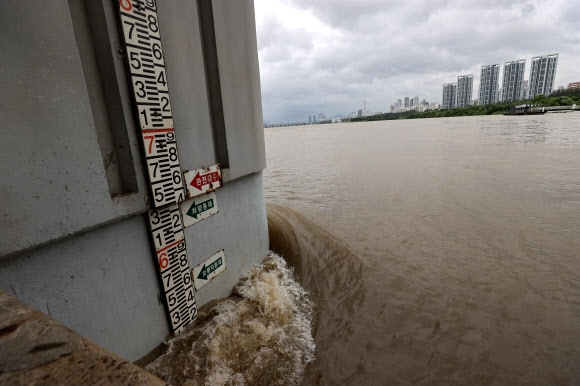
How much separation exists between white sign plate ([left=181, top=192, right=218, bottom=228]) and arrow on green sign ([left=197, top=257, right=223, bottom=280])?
582 mm

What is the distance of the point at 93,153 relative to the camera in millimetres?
2012

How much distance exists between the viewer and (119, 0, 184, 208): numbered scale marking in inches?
87.1

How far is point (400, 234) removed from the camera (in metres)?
5.94

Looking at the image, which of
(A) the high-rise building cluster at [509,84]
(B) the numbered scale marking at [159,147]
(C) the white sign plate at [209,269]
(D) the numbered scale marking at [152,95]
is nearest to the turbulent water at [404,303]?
(C) the white sign plate at [209,269]

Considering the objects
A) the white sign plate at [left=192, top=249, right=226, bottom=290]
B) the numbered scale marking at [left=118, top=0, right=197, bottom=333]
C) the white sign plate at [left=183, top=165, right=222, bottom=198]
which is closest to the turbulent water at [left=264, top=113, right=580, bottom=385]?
the white sign plate at [left=192, top=249, right=226, bottom=290]

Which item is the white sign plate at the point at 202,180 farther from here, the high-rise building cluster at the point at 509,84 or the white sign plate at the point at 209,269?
the high-rise building cluster at the point at 509,84

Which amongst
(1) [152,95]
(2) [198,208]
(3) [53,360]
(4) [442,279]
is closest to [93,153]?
(1) [152,95]

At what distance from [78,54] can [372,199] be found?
7.71 m

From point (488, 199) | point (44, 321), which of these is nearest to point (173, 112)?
point (44, 321)

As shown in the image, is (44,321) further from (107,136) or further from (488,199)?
(488,199)

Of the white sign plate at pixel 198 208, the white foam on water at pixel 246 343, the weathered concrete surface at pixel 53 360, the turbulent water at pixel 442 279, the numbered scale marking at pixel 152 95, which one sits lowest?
the turbulent water at pixel 442 279

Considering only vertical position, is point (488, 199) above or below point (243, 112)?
below

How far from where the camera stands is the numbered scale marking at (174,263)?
2.61 metres

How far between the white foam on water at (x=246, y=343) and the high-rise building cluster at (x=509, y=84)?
125381 millimetres
